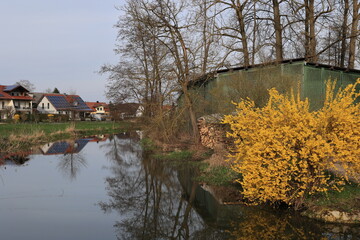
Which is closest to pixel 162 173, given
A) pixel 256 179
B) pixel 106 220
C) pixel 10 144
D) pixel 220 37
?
pixel 106 220

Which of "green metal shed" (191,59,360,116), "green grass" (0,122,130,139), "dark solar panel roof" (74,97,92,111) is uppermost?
"dark solar panel roof" (74,97,92,111)

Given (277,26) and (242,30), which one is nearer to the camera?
(277,26)

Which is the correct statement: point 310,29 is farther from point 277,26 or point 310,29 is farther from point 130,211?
point 130,211

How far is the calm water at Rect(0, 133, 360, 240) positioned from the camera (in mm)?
6820

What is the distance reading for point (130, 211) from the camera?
8.59 m

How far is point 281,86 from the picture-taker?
12.9 metres

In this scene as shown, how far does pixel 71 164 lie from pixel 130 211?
873 centimetres

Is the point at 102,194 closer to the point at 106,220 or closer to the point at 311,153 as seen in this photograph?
the point at 106,220

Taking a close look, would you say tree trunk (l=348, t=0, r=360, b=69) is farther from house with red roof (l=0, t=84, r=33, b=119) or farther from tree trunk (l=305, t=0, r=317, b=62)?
house with red roof (l=0, t=84, r=33, b=119)

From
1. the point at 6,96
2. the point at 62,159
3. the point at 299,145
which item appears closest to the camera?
the point at 299,145

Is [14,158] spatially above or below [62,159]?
above

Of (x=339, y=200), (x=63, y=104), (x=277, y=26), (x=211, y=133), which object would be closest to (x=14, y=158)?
(x=211, y=133)

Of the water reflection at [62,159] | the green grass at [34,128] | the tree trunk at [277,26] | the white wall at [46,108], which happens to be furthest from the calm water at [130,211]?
the white wall at [46,108]

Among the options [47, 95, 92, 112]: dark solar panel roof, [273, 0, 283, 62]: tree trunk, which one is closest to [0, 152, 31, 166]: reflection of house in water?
[273, 0, 283, 62]: tree trunk
